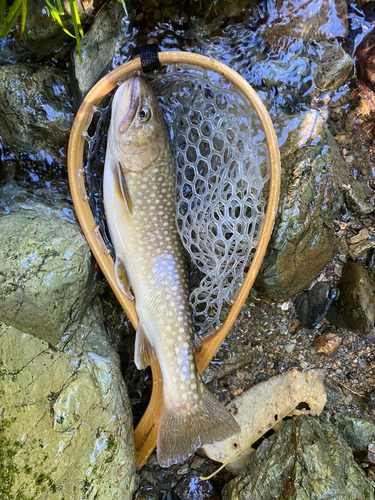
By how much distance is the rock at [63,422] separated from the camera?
2.10 m

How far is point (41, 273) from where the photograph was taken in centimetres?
218

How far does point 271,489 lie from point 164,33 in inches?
126

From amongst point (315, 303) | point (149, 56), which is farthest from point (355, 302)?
point (149, 56)

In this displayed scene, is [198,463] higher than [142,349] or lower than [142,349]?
lower

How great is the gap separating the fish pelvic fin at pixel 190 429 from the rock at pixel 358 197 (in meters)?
1.83

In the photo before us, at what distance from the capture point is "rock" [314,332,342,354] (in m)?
2.89

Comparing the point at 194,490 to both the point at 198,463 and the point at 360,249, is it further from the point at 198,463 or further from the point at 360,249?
the point at 360,249

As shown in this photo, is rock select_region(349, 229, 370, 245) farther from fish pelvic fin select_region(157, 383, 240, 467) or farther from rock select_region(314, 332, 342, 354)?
fish pelvic fin select_region(157, 383, 240, 467)

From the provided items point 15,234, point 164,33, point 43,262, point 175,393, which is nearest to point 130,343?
point 175,393

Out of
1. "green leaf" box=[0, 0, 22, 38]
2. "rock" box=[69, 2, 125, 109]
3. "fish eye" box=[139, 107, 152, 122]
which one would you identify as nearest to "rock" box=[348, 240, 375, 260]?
"fish eye" box=[139, 107, 152, 122]

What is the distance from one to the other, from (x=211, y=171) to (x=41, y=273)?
1.26m

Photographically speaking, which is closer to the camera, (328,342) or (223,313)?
(223,313)

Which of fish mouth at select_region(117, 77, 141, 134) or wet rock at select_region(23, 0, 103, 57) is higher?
wet rock at select_region(23, 0, 103, 57)

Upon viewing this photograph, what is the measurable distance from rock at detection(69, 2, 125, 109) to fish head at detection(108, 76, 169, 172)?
36 cm
